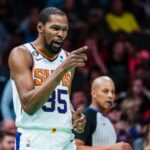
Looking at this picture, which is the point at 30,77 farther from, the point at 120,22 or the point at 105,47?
the point at 120,22

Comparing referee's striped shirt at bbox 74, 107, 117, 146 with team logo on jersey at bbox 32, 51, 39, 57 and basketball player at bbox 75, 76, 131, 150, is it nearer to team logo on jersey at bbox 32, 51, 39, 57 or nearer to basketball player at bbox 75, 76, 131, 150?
basketball player at bbox 75, 76, 131, 150

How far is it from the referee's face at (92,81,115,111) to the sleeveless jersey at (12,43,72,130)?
1693 mm

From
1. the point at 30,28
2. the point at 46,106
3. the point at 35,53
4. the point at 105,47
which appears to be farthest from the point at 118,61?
the point at 46,106

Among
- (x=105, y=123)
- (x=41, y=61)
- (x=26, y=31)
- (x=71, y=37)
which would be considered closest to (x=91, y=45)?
(x=71, y=37)

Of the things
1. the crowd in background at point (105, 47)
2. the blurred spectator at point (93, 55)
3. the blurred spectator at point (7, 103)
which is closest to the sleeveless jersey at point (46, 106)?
the crowd in background at point (105, 47)

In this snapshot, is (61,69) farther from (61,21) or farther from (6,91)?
(6,91)

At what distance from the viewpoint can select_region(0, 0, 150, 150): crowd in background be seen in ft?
33.7

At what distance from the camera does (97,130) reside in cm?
720

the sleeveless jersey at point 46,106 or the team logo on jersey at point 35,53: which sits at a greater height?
the team logo on jersey at point 35,53

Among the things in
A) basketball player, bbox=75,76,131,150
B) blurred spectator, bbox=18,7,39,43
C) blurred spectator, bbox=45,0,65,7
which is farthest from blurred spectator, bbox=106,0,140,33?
basketball player, bbox=75,76,131,150

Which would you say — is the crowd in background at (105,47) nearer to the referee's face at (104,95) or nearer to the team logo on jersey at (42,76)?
the referee's face at (104,95)

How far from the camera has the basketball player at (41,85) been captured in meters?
5.58

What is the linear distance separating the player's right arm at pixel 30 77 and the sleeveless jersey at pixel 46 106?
3.5 inches

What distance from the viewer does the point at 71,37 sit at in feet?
42.3
